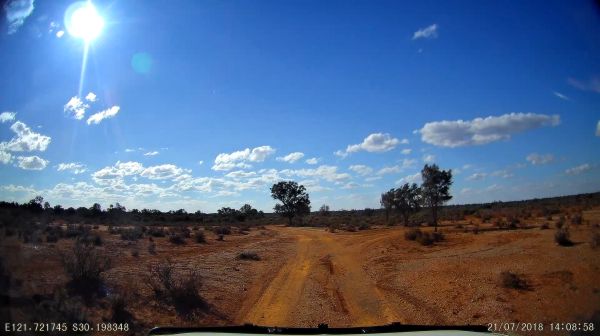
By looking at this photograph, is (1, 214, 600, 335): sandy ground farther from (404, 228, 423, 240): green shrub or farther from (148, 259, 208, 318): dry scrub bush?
(404, 228, 423, 240): green shrub

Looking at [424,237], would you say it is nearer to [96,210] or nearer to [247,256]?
[247,256]

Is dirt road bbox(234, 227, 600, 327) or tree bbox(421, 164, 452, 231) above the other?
tree bbox(421, 164, 452, 231)

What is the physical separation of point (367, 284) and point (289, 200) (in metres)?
73.6

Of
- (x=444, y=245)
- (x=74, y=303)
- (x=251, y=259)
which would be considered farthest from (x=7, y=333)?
(x=444, y=245)

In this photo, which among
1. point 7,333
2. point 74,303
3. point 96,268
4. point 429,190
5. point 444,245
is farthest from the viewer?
point 429,190

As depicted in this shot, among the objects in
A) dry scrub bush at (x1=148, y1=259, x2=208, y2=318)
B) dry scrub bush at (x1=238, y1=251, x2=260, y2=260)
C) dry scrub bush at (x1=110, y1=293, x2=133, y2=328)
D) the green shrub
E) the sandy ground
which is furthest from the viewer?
the green shrub

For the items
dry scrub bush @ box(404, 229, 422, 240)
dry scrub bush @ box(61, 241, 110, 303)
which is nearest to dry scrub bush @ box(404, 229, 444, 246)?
dry scrub bush @ box(404, 229, 422, 240)

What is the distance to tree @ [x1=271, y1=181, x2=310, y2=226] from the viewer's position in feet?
290

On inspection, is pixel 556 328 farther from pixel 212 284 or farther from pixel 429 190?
pixel 429 190

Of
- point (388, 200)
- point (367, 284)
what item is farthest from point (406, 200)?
point (367, 284)

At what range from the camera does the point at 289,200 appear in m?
88.6

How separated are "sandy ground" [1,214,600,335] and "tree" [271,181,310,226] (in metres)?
65.3

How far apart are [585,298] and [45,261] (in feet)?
54.7

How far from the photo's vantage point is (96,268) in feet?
40.1
